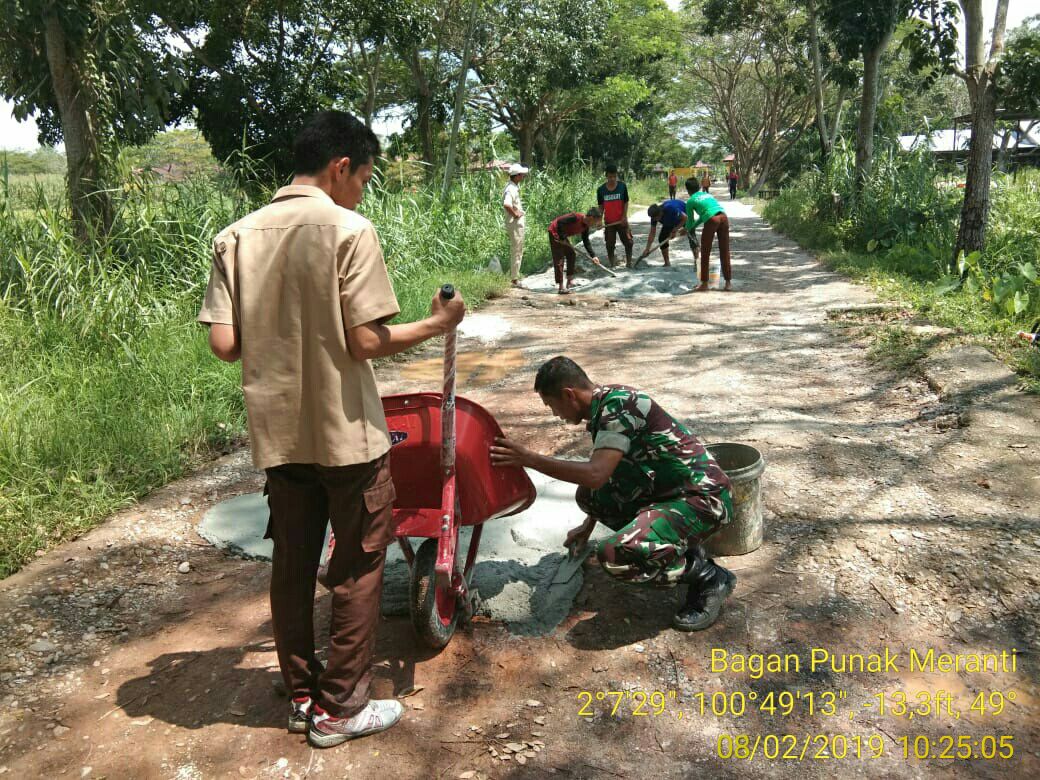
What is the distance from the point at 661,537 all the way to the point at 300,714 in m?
→ 1.35

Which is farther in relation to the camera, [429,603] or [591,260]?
[591,260]

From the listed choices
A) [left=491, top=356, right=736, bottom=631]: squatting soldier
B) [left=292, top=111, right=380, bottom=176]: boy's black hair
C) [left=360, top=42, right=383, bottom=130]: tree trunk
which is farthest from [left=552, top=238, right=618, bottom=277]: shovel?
[left=292, top=111, right=380, bottom=176]: boy's black hair

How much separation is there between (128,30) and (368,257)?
22.2ft

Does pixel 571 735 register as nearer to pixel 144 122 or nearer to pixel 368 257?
pixel 368 257

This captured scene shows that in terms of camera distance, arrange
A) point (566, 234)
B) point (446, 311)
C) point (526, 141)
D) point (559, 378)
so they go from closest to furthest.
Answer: point (446, 311) < point (559, 378) < point (566, 234) < point (526, 141)

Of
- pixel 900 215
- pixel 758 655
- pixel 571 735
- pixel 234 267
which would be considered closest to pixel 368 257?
pixel 234 267

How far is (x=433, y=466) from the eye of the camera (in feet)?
9.08

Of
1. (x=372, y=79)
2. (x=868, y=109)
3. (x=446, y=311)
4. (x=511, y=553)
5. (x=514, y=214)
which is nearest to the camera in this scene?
(x=446, y=311)

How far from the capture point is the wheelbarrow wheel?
2717 mm

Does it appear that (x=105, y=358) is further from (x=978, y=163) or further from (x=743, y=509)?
(x=978, y=163)

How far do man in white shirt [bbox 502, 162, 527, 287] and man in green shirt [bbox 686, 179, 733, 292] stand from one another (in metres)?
2.29

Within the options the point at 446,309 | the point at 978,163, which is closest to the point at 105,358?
the point at 446,309

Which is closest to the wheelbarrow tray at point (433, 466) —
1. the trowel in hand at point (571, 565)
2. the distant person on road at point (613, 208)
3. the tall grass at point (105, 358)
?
the trowel in hand at point (571, 565)
